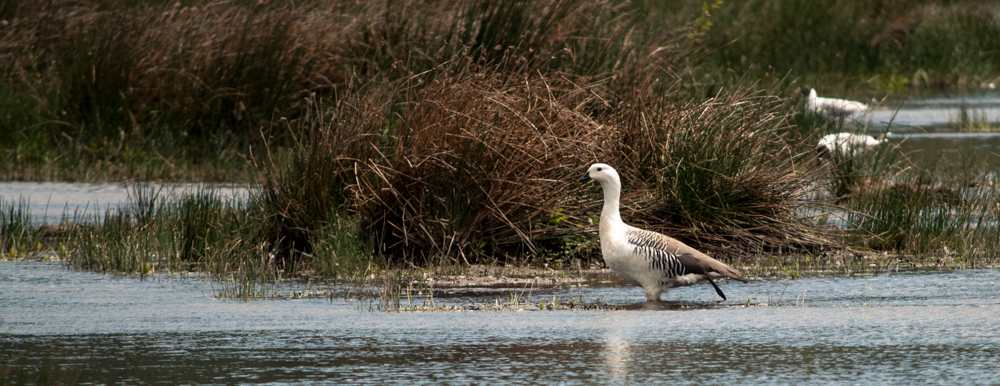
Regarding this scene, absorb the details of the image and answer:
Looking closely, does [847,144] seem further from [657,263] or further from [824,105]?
[657,263]

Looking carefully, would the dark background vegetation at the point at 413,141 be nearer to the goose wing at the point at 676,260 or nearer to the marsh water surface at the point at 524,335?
the marsh water surface at the point at 524,335

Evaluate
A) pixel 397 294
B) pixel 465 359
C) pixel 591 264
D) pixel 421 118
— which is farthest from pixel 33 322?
pixel 591 264

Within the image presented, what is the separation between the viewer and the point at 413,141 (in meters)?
9.41

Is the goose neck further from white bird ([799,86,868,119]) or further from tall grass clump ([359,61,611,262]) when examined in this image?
white bird ([799,86,868,119])

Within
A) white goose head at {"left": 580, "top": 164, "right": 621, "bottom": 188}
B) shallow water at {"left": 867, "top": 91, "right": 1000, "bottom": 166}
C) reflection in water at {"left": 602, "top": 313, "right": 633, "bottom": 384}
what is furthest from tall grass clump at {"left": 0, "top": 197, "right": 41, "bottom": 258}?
shallow water at {"left": 867, "top": 91, "right": 1000, "bottom": 166}

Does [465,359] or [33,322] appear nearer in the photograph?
[465,359]

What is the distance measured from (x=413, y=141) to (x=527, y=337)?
3.32 metres

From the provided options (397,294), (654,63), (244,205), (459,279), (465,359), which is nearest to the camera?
(465,359)

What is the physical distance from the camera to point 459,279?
28.3ft

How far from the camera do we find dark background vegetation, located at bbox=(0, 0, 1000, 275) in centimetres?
940

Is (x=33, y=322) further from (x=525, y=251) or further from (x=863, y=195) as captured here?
(x=863, y=195)

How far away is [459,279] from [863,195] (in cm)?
462

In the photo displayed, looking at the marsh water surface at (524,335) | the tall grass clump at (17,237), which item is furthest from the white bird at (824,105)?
the tall grass clump at (17,237)

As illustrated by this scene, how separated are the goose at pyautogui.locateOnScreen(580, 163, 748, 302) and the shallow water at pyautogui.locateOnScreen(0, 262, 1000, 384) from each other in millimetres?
171
